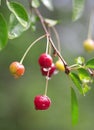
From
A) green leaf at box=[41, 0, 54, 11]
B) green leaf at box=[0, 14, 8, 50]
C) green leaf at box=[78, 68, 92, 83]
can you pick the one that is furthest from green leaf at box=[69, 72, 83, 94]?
green leaf at box=[41, 0, 54, 11]

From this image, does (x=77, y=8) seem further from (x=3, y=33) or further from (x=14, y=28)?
(x=3, y=33)

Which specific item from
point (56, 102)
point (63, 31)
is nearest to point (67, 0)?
point (63, 31)

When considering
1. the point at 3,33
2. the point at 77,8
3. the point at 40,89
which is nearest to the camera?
the point at 3,33

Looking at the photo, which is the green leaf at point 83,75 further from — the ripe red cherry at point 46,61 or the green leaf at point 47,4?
the green leaf at point 47,4

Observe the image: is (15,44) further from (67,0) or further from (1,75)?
(67,0)

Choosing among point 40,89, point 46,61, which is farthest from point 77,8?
point 40,89

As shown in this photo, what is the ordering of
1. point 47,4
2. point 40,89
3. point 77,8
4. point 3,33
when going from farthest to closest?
point 40,89
point 47,4
point 77,8
point 3,33

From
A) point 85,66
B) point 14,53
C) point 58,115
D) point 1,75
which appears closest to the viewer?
point 85,66

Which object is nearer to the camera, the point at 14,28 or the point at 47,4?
the point at 14,28

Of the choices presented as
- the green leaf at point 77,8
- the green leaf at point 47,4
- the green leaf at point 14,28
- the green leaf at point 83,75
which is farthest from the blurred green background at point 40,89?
the green leaf at point 83,75
